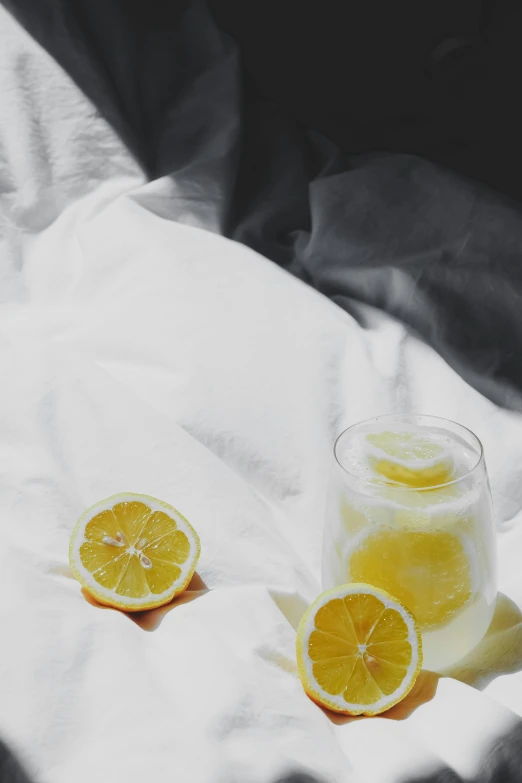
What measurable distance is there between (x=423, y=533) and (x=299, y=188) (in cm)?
90

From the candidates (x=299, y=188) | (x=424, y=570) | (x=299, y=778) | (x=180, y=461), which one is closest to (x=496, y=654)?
(x=424, y=570)

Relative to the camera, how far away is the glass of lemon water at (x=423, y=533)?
678 mm

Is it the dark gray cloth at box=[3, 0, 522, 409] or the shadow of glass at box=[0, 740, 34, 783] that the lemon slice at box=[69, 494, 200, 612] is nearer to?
the shadow of glass at box=[0, 740, 34, 783]

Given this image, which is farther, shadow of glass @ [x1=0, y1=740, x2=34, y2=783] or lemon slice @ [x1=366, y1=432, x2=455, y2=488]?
lemon slice @ [x1=366, y1=432, x2=455, y2=488]

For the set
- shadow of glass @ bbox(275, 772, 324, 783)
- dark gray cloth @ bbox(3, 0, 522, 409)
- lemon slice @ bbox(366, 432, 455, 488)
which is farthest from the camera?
dark gray cloth @ bbox(3, 0, 522, 409)

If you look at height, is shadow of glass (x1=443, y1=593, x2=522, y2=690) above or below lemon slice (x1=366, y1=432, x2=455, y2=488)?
below

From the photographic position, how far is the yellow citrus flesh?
677 millimetres

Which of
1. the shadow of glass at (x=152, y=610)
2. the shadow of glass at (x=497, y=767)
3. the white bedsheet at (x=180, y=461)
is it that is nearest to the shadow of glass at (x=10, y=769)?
the white bedsheet at (x=180, y=461)

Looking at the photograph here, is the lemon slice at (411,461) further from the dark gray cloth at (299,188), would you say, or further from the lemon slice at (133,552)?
the dark gray cloth at (299,188)

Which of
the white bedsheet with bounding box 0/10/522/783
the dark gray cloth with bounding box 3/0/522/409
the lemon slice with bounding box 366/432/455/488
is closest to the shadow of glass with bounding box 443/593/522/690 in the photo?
the white bedsheet with bounding box 0/10/522/783

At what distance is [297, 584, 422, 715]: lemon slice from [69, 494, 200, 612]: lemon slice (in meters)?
0.17

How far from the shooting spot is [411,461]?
2.31 ft

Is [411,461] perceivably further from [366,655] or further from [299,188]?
[299,188]

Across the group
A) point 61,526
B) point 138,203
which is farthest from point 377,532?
point 138,203
